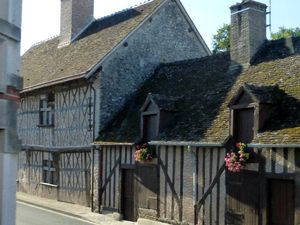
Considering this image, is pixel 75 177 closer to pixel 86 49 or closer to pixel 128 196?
pixel 128 196

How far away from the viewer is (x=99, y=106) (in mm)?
17969

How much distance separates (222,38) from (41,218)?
70.3ft

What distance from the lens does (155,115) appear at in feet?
50.5

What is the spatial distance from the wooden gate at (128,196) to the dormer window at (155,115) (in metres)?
1.52

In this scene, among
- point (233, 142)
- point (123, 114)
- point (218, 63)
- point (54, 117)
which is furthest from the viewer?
point (54, 117)

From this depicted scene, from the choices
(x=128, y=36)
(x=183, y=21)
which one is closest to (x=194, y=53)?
(x=183, y=21)

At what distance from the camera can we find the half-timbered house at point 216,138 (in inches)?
452

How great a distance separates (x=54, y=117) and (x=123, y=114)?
368 centimetres

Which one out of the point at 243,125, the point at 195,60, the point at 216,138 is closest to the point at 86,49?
the point at 195,60

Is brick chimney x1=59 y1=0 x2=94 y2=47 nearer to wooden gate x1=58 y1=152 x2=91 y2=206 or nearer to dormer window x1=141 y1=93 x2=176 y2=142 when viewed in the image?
wooden gate x1=58 y1=152 x2=91 y2=206

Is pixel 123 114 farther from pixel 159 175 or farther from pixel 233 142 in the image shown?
pixel 233 142

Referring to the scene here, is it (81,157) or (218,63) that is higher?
(218,63)

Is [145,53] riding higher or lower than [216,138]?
higher

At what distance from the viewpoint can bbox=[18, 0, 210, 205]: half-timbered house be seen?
18359 mm
